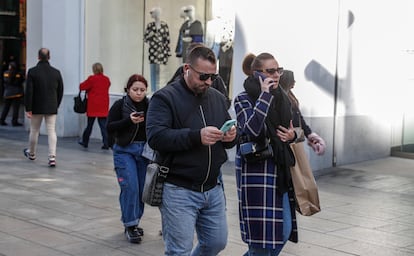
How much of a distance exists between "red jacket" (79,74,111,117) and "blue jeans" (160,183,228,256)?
9.41 meters

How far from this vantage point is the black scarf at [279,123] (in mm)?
4996

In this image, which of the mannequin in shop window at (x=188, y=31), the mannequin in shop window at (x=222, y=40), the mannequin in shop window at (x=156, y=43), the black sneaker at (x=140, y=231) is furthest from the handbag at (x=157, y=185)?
the mannequin in shop window at (x=156, y=43)

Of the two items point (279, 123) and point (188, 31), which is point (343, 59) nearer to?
point (188, 31)

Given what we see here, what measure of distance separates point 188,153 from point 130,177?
8.03 ft

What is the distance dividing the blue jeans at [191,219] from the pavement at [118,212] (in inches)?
74.7

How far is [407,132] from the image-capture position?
12.8 metres

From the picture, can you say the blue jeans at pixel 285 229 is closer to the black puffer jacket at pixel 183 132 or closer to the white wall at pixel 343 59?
the black puffer jacket at pixel 183 132

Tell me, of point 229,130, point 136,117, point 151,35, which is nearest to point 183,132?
point 229,130

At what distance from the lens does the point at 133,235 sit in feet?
22.7

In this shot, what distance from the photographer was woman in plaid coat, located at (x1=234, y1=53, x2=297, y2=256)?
4.99m

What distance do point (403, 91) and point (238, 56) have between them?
3.00 metres

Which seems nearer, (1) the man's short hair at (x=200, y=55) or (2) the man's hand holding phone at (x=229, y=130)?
(2) the man's hand holding phone at (x=229, y=130)

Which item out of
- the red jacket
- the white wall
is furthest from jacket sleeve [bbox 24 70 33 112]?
the white wall

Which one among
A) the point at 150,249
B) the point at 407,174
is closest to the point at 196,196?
the point at 150,249
